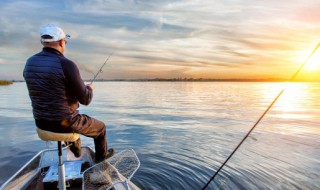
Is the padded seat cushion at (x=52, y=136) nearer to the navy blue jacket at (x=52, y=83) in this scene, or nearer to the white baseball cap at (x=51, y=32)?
the navy blue jacket at (x=52, y=83)

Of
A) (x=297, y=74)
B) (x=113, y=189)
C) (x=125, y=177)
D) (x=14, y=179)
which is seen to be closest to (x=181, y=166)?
(x=125, y=177)

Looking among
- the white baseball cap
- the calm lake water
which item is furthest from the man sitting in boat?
the calm lake water

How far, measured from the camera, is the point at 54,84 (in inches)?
157

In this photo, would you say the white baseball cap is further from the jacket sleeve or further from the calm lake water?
the calm lake water

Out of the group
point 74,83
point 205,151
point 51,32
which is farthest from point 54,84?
point 205,151

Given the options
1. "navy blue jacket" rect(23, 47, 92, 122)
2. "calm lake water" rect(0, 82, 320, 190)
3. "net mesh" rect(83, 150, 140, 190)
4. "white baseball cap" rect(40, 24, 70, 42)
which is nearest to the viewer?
"navy blue jacket" rect(23, 47, 92, 122)

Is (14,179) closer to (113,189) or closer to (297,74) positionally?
(113,189)

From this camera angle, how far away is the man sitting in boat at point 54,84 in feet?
13.0

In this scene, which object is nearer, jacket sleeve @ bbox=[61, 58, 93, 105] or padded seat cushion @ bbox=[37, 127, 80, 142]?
jacket sleeve @ bbox=[61, 58, 93, 105]

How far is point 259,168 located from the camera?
29.2ft

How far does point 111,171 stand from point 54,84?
2.26m

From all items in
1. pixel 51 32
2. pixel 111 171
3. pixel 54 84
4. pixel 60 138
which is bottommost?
pixel 111 171

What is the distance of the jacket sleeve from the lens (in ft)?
13.2

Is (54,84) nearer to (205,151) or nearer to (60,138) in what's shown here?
→ (60,138)
